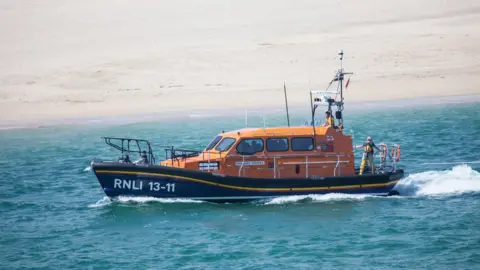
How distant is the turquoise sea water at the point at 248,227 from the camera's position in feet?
51.8

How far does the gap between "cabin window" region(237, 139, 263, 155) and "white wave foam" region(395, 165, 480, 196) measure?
4.37m

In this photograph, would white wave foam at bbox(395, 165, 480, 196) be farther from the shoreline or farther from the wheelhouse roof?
the shoreline

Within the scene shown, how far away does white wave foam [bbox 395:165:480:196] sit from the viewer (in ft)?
70.6

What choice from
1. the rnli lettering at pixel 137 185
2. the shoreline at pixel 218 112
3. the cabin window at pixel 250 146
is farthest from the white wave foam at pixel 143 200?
the shoreline at pixel 218 112

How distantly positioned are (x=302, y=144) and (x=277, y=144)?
67cm

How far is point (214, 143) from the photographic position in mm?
21078

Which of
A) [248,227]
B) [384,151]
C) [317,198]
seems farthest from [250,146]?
[384,151]

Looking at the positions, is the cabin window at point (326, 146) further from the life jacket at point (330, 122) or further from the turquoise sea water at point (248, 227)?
the turquoise sea water at point (248, 227)

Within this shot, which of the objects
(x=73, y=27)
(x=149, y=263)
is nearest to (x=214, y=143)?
(x=149, y=263)

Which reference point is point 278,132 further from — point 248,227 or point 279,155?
point 248,227

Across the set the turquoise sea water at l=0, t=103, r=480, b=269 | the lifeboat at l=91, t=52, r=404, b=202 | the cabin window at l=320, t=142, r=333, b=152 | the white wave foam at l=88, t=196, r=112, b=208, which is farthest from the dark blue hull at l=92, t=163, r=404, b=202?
the cabin window at l=320, t=142, r=333, b=152

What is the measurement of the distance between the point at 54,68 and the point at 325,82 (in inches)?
708

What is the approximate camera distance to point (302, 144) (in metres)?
20.6

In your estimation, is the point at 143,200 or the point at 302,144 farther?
the point at 302,144
